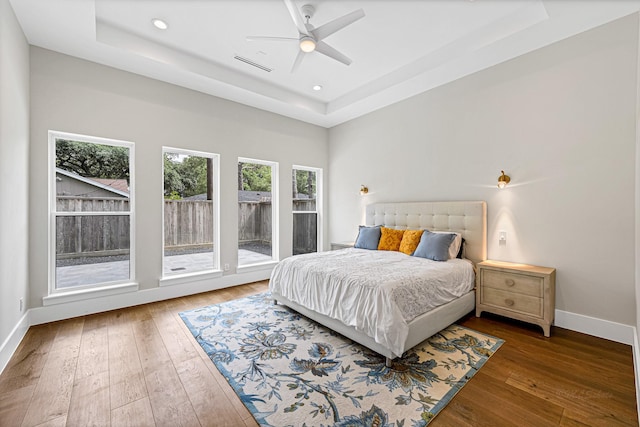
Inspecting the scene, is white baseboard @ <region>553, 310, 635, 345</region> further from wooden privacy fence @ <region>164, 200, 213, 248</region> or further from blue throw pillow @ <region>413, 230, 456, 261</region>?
wooden privacy fence @ <region>164, 200, 213, 248</region>

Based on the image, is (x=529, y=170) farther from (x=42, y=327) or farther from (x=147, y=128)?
(x=42, y=327)

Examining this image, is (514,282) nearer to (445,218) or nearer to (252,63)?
(445,218)

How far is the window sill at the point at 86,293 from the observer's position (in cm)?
312

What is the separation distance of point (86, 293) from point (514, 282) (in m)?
4.94

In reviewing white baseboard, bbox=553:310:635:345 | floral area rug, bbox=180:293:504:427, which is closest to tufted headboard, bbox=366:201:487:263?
white baseboard, bbox=553:310:635:345

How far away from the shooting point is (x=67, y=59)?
3.22 metres

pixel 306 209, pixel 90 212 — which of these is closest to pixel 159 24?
pixel 90 212

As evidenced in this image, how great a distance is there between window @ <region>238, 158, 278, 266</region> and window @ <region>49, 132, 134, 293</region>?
5.35 feet

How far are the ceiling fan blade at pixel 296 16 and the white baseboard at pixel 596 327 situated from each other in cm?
396

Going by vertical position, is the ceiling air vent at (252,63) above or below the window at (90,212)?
above

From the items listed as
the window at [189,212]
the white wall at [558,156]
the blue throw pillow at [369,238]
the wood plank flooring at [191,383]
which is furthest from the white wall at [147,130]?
the white wall at [558,156]

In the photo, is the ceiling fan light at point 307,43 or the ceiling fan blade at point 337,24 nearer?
the ceiling fan blade at point 337,24

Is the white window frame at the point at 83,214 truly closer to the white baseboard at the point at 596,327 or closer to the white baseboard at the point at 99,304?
the white baseboard at the point at 99,304

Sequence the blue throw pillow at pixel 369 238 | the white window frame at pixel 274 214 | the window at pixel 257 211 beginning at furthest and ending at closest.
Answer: the white window frame at pixel 274 214
the window at pixel 257 211
the blue throw pillow at pixel 369 238
